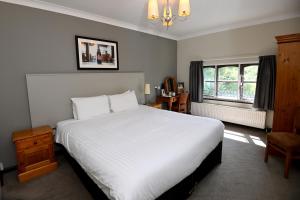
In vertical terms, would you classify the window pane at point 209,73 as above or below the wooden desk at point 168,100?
above

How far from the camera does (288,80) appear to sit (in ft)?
7.91

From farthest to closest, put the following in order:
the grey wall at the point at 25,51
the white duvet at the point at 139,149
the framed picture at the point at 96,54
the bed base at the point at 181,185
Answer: the framed picture at the point at 96,54 → the grey wall at the point at 25,51 → the bed base at the point at 181,185 → the white duvet at the point at 139,149

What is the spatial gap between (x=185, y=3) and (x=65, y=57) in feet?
6.96

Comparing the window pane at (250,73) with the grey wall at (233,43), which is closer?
the grey wall at (233,43)

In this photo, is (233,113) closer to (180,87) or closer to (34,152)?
(180,87)

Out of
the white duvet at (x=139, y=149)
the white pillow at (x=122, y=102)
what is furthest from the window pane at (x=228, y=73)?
the white pillow at (x=122, y=102)

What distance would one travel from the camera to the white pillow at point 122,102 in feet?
9.95

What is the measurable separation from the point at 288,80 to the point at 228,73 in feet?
5.92

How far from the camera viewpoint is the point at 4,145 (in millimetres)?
2279

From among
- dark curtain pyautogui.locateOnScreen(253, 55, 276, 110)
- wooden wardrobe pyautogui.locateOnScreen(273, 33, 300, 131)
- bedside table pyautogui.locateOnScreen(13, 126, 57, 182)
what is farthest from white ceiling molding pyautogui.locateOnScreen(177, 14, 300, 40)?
bedside table pyautogui.locateOnScreen(13, 126, 57, 182)

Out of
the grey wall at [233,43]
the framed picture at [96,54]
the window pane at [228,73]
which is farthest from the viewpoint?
the window pane at [228,73]

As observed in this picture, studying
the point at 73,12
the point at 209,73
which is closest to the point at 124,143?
the point at 73,12

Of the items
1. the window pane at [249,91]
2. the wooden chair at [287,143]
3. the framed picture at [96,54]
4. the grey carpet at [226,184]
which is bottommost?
the grey carpet at [226,184]

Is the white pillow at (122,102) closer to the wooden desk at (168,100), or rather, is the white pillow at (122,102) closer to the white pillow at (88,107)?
the white pillow at (88,107)
